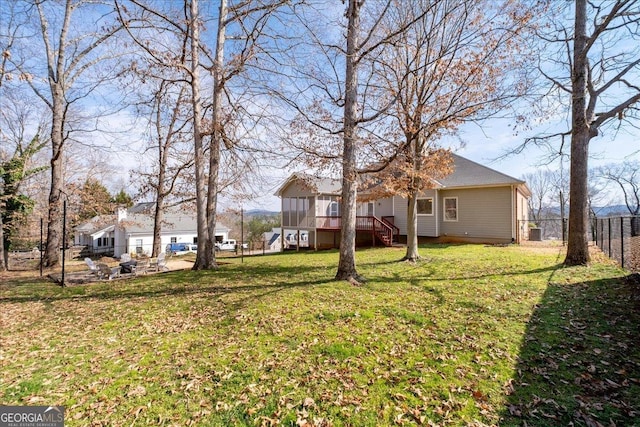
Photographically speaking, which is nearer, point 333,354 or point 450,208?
point 333,354

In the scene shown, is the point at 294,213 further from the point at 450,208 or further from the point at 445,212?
the point at 450,208

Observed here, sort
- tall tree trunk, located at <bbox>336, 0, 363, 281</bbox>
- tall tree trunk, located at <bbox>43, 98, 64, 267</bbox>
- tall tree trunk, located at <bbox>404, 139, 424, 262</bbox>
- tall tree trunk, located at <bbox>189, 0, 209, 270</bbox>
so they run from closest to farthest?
tall tree trunk, located at <bbox>336, 0, 363, 281</bbox>, tall tree trunk, located at <bbox>189, 0, 209, 270</bbox>, tall tree trunk, located at <bbox>404, 139, 424, 262</bbox>, tall tree trunk, located at <bbox>43, 98, 64, 267</bbox>

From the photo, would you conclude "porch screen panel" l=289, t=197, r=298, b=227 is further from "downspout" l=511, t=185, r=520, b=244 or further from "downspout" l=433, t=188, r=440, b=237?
"downspout" l=511, t=185, r=520, b=244

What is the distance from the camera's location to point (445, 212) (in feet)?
59.6

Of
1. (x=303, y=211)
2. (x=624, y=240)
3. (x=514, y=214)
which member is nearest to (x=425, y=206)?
(x=514, y=214)

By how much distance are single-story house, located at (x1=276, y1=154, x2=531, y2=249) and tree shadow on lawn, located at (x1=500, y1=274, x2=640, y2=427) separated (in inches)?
391

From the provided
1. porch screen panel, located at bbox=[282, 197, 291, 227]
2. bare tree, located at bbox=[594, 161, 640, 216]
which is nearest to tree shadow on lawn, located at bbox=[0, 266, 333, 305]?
porch screen panel, located at bbox=[282, 197, 291, 227]

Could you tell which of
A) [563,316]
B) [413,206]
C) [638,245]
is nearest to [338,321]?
[563,316]

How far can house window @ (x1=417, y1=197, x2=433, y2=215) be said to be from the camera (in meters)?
18.5

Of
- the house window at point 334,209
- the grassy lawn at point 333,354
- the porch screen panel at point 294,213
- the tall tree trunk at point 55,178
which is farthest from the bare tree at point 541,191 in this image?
the tall tree trunk at point 55,178

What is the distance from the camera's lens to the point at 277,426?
2.73 meters

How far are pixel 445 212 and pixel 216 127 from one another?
1409 cm

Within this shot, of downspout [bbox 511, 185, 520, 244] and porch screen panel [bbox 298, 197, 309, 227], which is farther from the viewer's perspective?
porch screen panel [bbox 298, 197, 309, 227]

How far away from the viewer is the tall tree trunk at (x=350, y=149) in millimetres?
7570
